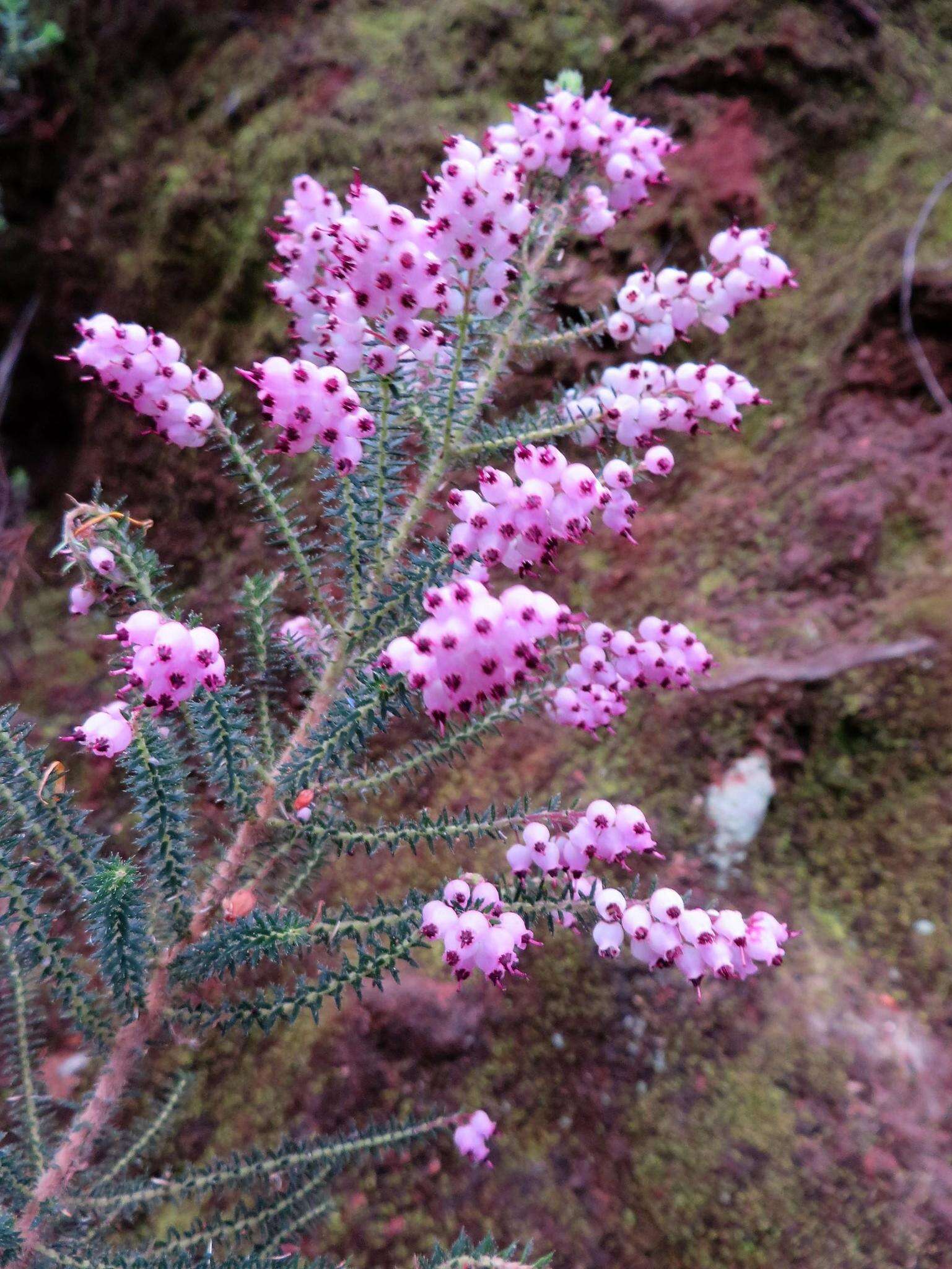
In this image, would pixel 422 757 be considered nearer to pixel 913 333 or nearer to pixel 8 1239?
pixel 8 1239

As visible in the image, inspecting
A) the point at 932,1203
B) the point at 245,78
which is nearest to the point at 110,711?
the point at 932,1203

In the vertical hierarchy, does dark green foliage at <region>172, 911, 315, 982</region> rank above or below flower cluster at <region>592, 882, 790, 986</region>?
above

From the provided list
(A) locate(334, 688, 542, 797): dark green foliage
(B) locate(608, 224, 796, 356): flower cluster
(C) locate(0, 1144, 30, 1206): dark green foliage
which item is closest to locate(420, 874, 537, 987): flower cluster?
(A) locate(334, 688, 542, 797): dark green foliage

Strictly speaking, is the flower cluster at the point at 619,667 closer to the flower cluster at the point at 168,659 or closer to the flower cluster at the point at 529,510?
the flower cluster at the point at 529,510

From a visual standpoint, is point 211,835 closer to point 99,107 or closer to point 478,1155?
point 478,1155

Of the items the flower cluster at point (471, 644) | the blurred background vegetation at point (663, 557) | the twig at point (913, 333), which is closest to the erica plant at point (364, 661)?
the flower cluster at point (471, 644)

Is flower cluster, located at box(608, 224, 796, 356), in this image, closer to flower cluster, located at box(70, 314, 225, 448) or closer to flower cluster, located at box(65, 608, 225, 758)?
flower cluster, located at box(70, 314, 225, 448)

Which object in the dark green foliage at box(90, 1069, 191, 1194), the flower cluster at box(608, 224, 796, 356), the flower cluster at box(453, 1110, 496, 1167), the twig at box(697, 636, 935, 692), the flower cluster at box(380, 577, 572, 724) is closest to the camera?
the flower cluster at box(380, 577, 572, 724)
